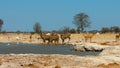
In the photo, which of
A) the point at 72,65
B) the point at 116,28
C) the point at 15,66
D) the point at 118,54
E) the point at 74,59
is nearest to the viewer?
the point at 15,66

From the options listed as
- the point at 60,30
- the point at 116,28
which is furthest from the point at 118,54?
the point at 116,28

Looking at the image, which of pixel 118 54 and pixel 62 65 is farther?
pixel 118 54

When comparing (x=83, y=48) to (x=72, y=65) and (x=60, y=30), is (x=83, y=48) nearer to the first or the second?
(x=72, y=65)

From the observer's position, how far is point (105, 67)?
23.3 m

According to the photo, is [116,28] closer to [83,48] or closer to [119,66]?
[83,48]

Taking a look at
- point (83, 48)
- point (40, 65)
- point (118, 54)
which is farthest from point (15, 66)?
point (83, 48)

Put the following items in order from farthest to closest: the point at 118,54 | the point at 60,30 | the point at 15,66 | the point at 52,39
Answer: the point at 60,30 < the point at 52,39 < the point at 118,54 < the point at 15,66

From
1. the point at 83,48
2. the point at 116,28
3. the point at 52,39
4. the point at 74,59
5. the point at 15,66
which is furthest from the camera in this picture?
the point at 116,28

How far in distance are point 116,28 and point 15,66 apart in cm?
9992

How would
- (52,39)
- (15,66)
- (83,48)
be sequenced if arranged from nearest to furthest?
(15,66), (83,48), (52,39)

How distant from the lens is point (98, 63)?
24375 mm

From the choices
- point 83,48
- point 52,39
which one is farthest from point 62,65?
point 52,39

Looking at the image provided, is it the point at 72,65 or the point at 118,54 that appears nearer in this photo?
the point at 72,65

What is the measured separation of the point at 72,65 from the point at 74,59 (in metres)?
1.57
